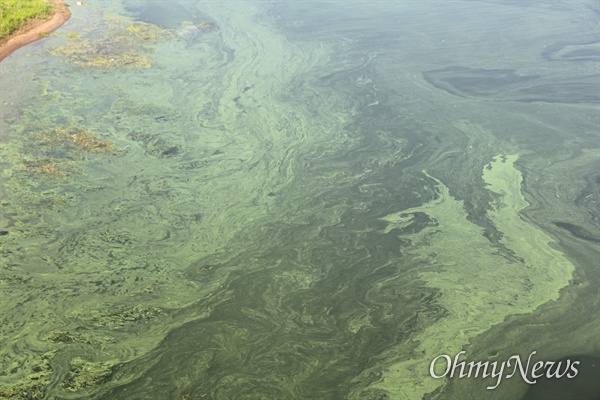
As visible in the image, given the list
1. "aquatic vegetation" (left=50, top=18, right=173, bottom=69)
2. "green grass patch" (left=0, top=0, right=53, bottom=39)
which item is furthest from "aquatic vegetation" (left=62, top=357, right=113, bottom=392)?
"green grass patch" (left=0, top=0, right=53, bottom=39)

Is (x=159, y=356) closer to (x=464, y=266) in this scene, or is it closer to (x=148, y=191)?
(x=148, y=191)

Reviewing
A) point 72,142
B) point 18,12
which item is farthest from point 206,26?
point 72,142

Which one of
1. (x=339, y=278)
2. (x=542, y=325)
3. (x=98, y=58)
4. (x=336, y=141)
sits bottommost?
(x=542, y=325)

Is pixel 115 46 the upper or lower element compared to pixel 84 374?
upper

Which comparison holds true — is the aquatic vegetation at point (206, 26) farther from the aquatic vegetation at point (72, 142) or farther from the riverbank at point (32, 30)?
the aquatic vegetation at point (72, 142)

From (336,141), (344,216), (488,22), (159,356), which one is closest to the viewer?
(159,356)

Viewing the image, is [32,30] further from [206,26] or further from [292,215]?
[292,215]

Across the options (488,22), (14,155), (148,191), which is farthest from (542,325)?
(488,22)
